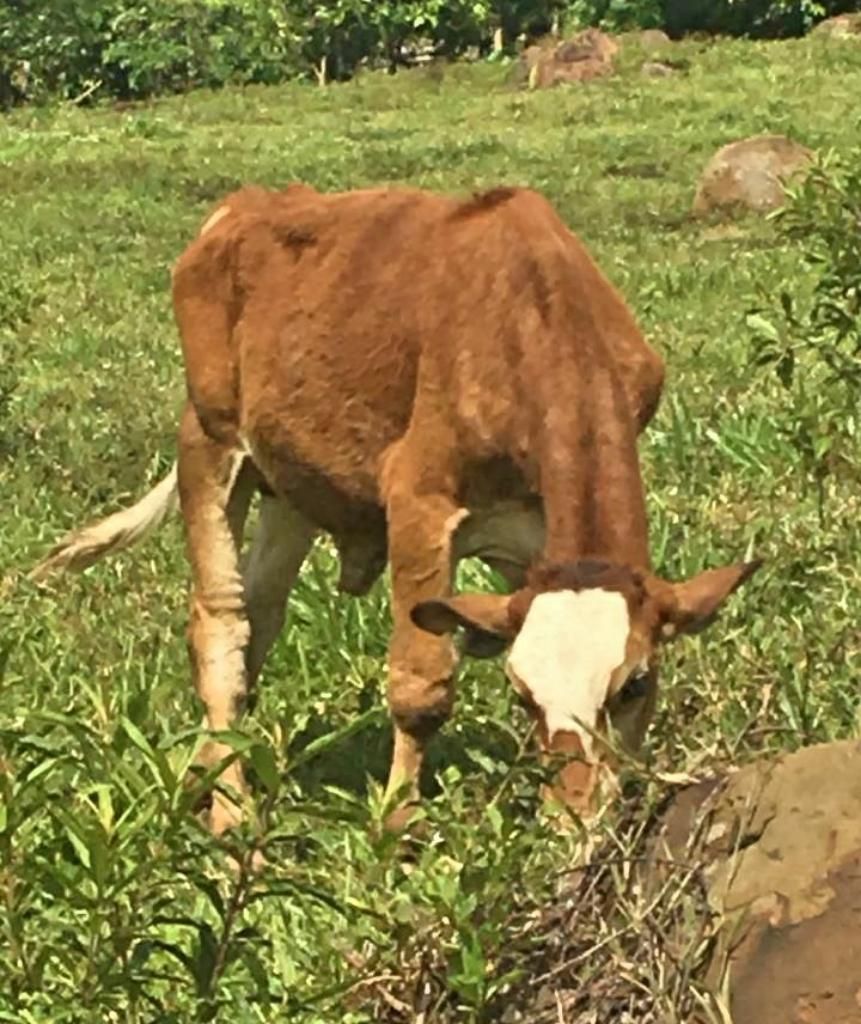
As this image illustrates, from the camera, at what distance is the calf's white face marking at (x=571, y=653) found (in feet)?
17.7

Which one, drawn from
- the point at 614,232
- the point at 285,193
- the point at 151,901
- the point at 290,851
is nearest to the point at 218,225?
the point at 285,193

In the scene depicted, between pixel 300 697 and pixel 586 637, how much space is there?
2.68 m

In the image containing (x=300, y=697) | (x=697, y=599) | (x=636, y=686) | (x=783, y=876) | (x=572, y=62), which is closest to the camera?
(x=783, y=876)

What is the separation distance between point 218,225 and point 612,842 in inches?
168

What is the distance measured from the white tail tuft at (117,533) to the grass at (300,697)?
319mm

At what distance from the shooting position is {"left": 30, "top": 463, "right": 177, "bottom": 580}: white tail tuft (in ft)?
27.8

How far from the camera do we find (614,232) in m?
21.4

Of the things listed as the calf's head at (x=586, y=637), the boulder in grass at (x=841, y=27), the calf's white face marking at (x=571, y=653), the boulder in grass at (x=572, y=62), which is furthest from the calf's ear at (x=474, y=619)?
the boulder in grass at (x=841, y=27)

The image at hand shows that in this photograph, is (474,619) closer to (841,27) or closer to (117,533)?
(117,533)

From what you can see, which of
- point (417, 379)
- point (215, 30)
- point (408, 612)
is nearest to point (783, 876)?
point (408, 612)

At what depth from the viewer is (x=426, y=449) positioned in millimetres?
6645

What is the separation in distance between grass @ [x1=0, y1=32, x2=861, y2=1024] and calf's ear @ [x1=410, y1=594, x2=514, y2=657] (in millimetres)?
225

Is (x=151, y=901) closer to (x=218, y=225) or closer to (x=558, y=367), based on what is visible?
(x=558, y=367)

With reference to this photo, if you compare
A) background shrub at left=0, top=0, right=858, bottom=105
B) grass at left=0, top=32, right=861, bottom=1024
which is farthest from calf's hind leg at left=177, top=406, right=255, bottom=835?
background shrub at left=0, top=0, right=858, bottom=105
